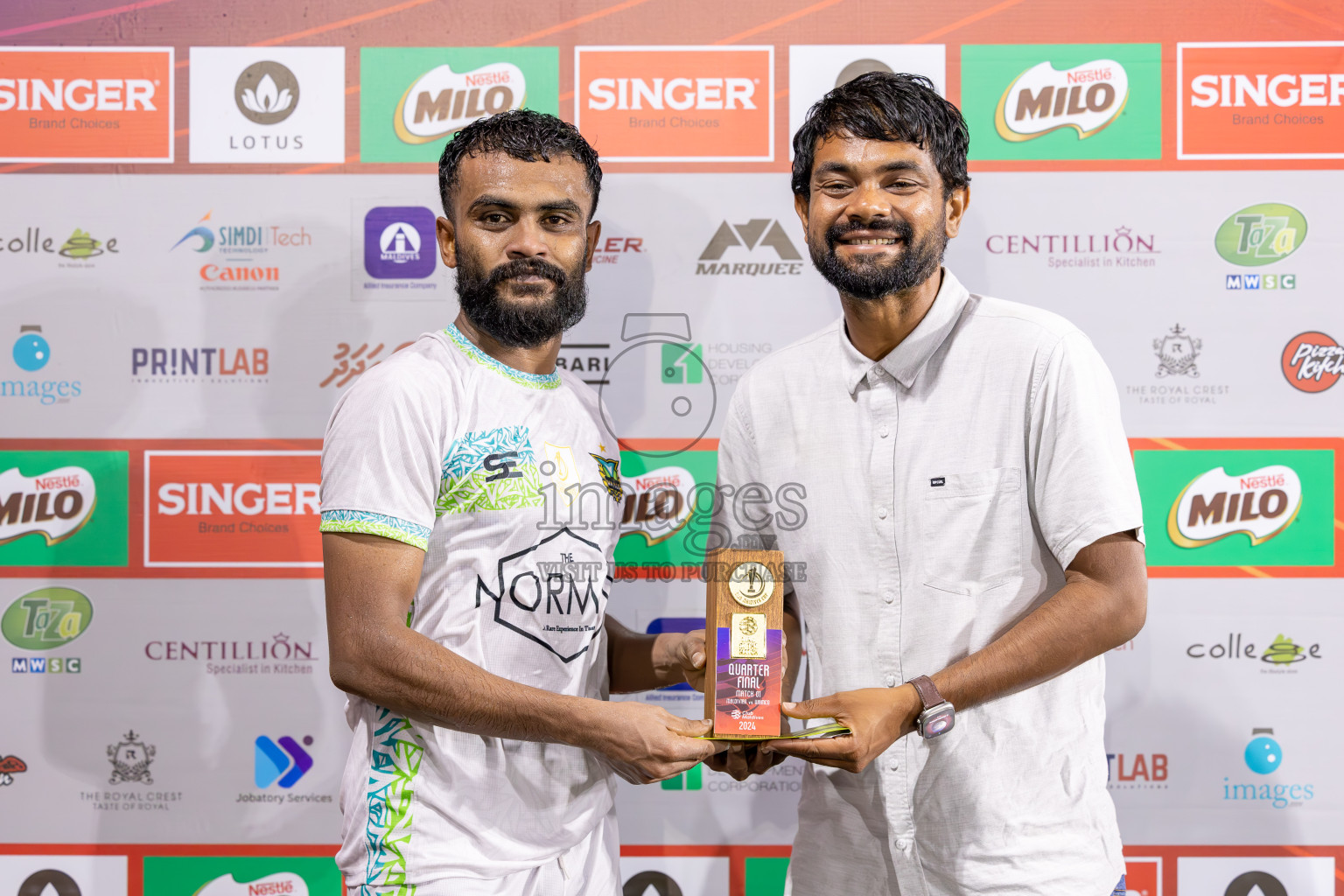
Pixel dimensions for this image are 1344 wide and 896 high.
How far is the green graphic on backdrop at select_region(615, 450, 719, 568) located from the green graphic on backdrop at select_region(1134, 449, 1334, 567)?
1.29 m

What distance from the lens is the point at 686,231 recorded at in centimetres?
251

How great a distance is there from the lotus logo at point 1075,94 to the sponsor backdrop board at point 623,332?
1 centimetres

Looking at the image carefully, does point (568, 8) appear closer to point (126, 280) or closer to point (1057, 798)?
point (126, 280)

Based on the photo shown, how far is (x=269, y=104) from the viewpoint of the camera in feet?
8.23

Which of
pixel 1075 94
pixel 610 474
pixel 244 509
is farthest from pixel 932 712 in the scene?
pixel 244 509

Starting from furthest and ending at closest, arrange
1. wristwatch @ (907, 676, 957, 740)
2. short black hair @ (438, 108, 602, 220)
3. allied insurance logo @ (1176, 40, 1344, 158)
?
allied insurance logo @ (1176, 40, 1344, 158)
short black hair @ (438, 108, 602, 220)
wristwatch @ (907, 676, 957, 740)

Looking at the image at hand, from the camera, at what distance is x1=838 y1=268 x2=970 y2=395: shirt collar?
166 centimetres

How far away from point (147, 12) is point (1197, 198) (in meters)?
3.13

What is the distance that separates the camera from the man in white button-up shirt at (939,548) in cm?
151

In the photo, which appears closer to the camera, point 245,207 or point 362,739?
point 362,739

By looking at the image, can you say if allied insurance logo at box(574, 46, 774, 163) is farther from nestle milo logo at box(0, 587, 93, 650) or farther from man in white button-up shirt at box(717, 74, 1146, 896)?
nestle milo logo at box(0, 587, 93, 650)

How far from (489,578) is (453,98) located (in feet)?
5.18

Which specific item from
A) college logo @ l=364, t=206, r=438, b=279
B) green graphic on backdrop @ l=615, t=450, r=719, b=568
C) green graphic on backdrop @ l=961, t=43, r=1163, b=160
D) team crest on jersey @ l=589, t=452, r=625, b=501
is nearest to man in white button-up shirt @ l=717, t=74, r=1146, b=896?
team crest on jersey @ l=589, t=452, r=625, b=501

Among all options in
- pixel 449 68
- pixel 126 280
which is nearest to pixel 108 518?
pixel 126 280
